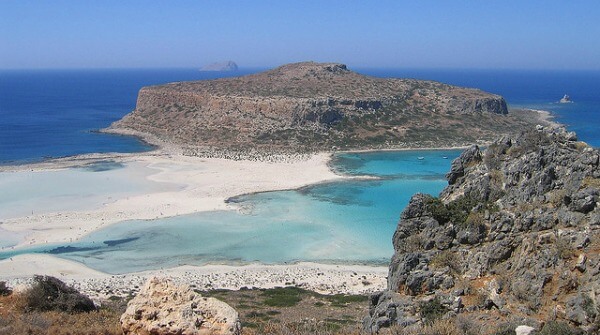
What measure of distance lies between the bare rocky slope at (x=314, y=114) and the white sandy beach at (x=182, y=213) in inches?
432

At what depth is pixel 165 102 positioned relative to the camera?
94688 millimetres

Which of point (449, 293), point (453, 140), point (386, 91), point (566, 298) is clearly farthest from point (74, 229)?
point (386, 91)

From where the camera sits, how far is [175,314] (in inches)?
342

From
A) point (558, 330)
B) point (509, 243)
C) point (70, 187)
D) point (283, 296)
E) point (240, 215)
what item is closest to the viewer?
point (558, 330)

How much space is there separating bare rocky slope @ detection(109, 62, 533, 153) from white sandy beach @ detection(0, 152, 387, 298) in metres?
11.0

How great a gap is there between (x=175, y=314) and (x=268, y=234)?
98.9ft

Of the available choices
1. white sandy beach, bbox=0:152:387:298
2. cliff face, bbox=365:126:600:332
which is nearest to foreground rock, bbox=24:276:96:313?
cliff face, bbox=365:126:600:332

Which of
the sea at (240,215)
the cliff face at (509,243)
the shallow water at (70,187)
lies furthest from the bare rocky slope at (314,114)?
the cliff face at (509,243)

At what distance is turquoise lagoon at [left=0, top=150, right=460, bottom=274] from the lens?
34094mm

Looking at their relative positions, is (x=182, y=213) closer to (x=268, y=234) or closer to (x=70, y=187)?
(x=268, y=234)

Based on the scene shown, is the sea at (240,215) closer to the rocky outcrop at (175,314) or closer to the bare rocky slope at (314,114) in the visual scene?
the bare rocky slope at (314,114)

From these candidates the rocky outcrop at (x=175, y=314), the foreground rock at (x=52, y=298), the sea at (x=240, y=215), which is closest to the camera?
the rocky outcrop at (x=175, y=314)

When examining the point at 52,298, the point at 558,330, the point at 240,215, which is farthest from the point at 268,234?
the point at 558,330

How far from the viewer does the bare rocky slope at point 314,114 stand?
77.3m
